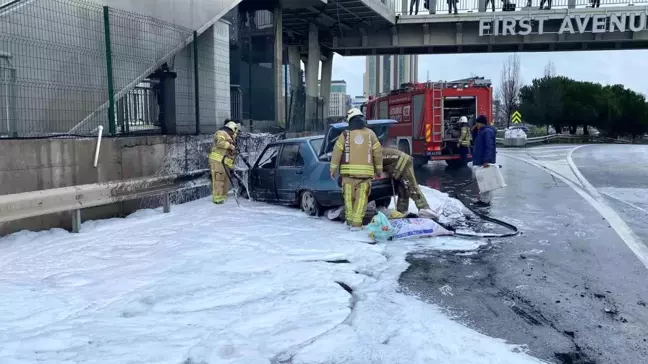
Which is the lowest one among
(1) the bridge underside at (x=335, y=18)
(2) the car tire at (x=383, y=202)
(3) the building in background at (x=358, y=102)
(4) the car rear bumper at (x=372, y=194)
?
(2) the car tire at (x=383, y=202)

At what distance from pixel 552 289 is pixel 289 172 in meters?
5.14

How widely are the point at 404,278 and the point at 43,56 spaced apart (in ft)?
20.0

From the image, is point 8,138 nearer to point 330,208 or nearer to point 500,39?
point 330,208

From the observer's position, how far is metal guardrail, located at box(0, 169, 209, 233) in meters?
6.79

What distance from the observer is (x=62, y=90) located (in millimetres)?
8367

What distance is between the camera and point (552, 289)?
534 cm

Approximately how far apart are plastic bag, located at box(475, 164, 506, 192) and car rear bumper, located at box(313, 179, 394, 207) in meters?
2.81

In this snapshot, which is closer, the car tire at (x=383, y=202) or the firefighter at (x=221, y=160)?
the car tire at (x=383, y=202)

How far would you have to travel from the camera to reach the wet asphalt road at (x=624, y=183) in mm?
9102

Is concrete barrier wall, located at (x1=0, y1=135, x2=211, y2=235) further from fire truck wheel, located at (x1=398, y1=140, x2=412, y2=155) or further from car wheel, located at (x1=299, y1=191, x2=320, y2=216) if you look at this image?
fire truck wheel, located at (x1=398, y1=140, x2=412, y2=155)

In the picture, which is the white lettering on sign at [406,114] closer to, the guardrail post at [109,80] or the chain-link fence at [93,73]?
the chain-link fence at [93,73]

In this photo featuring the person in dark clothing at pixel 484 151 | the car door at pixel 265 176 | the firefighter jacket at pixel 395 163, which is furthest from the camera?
the person in dark clothing at pixel 484 151

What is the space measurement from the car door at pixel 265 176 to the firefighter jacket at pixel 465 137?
8.74 meters

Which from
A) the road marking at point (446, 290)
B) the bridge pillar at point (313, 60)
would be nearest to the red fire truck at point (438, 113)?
the bridge pillar at point (313, 60)
